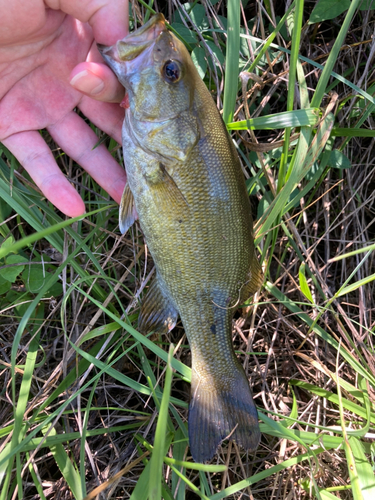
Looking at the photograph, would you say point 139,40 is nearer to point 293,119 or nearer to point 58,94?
point 58,94

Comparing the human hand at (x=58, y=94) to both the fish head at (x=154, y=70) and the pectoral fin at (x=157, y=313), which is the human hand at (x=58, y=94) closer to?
the fish head at (x=154, y=70)

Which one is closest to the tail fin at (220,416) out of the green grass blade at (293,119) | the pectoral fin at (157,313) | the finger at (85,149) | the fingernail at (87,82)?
the pectoral fin at (157,313)

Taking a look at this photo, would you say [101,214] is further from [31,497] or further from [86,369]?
[31,497]

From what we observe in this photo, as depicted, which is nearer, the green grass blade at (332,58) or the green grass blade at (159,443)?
the green grass blade at (159,443)

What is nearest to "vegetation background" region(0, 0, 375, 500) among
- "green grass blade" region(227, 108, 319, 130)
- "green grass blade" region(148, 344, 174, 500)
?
"green grass blade" region(227, 108, 319, 130)

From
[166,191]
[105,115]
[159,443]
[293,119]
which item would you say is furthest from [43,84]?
[159,443]

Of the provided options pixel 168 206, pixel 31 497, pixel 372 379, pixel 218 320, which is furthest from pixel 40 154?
pixel 372 379
